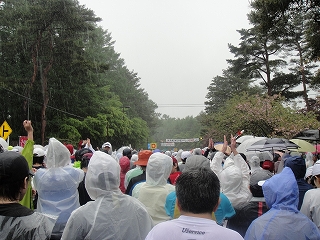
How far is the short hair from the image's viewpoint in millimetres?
2484

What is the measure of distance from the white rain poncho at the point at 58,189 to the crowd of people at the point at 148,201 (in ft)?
0.04

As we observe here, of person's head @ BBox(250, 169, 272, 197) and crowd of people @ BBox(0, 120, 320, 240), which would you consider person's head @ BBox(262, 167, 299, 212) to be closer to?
crowd of people @ BBox(0, 120, 320, 240)

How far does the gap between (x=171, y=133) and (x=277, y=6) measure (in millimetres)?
168297

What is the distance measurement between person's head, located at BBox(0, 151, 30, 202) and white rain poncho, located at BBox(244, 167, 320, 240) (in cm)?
209

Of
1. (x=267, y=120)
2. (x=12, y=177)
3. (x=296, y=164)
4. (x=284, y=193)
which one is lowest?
(x=284, y=193)

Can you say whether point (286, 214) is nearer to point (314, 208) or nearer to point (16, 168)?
point (314, 208)

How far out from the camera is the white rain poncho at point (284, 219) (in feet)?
11.8

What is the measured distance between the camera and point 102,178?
140 inches

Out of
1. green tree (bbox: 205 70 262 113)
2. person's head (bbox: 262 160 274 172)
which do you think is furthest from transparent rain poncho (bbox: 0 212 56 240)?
green tree (bbox: 205 70 262 113)

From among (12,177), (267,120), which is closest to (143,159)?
(12,177)

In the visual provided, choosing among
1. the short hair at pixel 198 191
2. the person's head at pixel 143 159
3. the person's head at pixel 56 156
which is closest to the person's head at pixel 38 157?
the person's head at pixel 56 156

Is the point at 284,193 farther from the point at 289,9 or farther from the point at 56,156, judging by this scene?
the point at 289,9

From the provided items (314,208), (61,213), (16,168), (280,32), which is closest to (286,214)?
(314,208)

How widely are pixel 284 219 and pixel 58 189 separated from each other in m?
2.79
